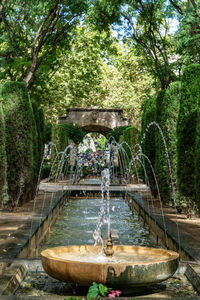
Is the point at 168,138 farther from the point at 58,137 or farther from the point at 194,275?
the point at 58,137

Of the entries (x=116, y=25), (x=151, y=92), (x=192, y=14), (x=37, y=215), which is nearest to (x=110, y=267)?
(x=37, y=215)

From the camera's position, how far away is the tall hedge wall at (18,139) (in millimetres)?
7961

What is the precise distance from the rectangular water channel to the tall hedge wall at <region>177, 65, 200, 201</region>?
49.5 inches

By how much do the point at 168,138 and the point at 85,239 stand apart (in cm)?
377

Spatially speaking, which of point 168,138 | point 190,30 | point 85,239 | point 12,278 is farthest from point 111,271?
point 190,30

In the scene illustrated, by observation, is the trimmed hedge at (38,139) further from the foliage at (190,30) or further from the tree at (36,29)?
the foliage at (190,30)

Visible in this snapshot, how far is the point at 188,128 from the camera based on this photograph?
7074 millimetres

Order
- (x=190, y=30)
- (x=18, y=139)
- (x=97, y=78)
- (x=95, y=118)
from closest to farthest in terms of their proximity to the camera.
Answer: (x=18, y=139), (x=190, y=30), (x=97, y=78), (x=95, y=118)

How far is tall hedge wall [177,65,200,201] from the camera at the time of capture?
23.0 feet

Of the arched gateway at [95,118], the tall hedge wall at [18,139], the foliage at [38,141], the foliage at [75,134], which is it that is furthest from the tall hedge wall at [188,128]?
the arched gateway at [95,118]

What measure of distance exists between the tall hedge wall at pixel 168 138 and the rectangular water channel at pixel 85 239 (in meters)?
1.05

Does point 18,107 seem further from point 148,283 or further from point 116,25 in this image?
point 116,25

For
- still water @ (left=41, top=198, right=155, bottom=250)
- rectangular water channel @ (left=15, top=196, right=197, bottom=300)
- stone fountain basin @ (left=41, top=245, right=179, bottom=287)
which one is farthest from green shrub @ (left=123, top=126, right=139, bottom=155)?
stone fountain basin @ (left=41, top=245, right=179, bottom=287)

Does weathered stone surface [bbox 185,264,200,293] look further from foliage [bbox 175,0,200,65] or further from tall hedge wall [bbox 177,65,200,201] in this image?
foliage [bbox 175,0,200,65]
